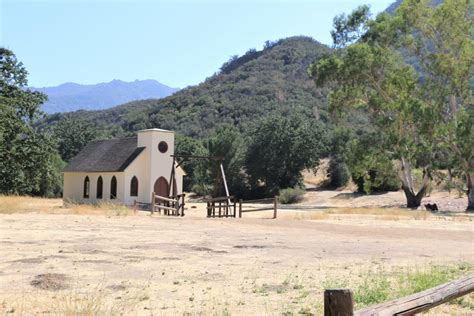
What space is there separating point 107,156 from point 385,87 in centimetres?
2217

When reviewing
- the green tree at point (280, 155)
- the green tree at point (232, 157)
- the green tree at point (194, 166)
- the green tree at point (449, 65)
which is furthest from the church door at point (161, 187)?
the green tree at point (232, 157)

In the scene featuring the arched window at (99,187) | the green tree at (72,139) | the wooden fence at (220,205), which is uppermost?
the green tree at (72,139)

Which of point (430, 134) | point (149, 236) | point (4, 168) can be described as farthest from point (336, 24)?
point (149, 236)

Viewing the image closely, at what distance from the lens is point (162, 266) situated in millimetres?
12016

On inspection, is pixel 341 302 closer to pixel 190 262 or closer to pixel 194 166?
pixel 190 262

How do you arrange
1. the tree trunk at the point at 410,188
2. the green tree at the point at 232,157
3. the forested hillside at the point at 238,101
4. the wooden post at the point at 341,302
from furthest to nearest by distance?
the forested hillside at the point at 238,101 → the green tree at the point at 232,157 → the tree trunk at the point at 410,188 → the wooden post at the point at 341,302

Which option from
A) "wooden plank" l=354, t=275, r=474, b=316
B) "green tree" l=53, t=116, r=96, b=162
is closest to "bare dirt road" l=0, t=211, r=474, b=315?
"wooden plank" l=354, t=275, r=474, b=316

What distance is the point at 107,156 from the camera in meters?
44.9

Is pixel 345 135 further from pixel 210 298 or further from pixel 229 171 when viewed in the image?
pixel 210 298

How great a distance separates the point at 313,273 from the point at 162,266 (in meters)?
3.15

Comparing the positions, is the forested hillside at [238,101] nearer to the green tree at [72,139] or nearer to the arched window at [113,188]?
the green tree at [72,139]

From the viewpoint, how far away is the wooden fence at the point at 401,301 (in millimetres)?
4418

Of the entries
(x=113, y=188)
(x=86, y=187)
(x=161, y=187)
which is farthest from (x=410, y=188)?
(x=86, y=187)

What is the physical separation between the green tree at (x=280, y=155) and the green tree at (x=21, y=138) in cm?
2652
